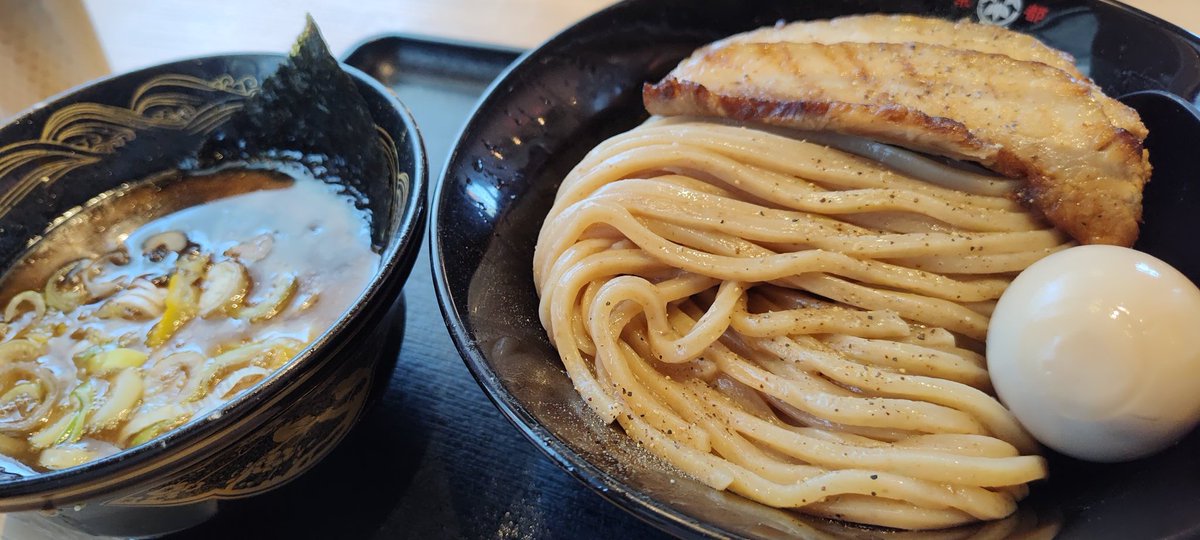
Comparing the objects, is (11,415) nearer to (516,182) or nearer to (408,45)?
(516,182)

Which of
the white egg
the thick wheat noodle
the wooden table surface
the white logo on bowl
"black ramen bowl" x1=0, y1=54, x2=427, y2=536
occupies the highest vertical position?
the wooden table surface

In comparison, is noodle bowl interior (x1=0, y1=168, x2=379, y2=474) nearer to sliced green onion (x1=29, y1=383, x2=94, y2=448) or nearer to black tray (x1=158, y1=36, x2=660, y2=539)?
sliced green onion (x1=29, y1=383, x2=94, y2=448)

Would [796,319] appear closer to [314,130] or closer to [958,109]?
[958,109]

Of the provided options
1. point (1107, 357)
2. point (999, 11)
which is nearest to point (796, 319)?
point (1107, 357)

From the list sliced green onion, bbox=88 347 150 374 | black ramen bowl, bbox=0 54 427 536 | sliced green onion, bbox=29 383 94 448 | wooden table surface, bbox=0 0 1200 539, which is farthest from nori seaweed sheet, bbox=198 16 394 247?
wooden table surface, bbox=0 0 1200 539

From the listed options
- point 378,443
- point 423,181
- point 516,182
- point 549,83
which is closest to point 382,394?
point 378,443

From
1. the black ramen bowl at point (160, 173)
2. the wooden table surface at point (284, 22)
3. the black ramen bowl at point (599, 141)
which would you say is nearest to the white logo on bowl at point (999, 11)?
the black ramen bowl at point (599, 141)
